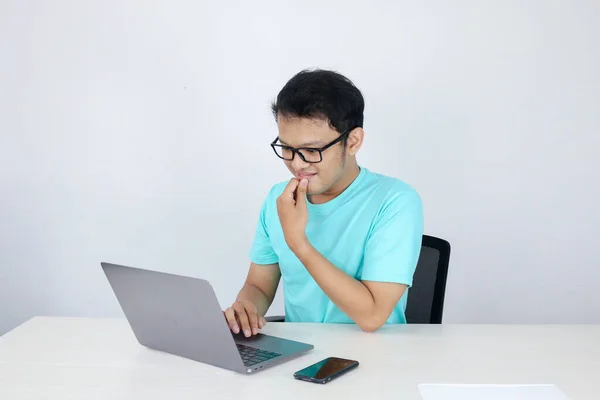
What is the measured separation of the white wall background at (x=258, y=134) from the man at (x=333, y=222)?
3.46 feet

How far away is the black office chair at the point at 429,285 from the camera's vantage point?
206 cm

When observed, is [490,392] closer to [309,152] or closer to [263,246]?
[309,152]

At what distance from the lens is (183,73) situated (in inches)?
122

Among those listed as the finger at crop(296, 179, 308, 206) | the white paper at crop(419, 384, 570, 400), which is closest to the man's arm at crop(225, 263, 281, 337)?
the finger at crop(296, 179, 308, 206)

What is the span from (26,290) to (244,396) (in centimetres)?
226

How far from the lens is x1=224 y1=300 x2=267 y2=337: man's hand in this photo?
1709 millimetres

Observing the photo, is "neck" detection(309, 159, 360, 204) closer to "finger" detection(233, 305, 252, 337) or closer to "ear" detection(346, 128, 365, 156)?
"ear" detection(346, 128, 365, 156)

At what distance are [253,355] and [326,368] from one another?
7.1 inches

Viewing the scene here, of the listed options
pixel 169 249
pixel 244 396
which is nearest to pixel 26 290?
pixel 169 249

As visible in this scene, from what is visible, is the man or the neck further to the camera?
the neck

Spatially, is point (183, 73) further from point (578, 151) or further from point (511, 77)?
point (578, 151)

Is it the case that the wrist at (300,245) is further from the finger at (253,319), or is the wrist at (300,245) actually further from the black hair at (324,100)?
the black hair at (324,100)

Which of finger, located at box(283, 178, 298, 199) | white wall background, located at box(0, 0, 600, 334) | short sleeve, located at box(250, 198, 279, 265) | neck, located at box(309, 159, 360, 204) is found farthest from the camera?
white wall background, located at box(0, 0, 600, 334)

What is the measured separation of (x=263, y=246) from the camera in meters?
2.16
